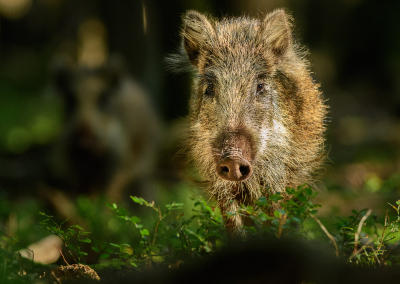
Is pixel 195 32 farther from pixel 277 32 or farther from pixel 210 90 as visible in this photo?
pixel 277 32

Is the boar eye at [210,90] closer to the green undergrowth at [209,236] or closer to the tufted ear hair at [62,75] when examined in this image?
the green undergrowth at [209,236]

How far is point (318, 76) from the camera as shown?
10039mm

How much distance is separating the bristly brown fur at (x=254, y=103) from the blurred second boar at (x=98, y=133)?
3.93 m

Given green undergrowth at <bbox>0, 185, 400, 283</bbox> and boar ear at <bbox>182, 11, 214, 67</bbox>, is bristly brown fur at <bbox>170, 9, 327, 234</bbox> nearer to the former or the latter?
boar ear at <bbox>182, 11, 214, 67</bbox>

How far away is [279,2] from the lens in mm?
7254

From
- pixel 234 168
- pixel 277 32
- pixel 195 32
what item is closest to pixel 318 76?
pixel 277 32

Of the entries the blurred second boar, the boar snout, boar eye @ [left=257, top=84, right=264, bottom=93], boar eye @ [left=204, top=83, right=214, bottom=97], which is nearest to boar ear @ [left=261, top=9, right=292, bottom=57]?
boar eye @ [left=257, top=84, right=264, bottom=93]

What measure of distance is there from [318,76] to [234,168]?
26.0 feet

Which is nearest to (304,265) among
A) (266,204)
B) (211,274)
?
(211,274)

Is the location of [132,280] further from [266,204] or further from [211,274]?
[266,204]

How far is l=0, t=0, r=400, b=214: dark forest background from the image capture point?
8750 mm

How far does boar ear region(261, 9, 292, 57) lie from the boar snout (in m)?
1.32

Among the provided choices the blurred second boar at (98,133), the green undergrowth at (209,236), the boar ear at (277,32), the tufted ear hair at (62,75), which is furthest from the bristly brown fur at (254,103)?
the tufted ear hair at (62,75)

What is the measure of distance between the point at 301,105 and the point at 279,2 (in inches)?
166
